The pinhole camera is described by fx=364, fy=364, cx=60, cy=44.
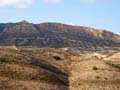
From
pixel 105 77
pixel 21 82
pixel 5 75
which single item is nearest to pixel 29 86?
pixel 21 82

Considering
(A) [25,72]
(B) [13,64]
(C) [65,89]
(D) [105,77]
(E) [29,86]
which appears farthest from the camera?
(D) [105,77]

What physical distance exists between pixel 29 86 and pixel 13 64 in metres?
8.29

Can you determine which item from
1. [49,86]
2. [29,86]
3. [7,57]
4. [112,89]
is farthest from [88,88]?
[7,57]

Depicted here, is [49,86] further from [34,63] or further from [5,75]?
[34,63]

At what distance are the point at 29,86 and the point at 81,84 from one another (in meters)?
9.81

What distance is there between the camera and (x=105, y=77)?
4728 centimetres

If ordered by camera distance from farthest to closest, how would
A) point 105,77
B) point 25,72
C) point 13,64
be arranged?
point 105,77, point 13,64, point 25,72

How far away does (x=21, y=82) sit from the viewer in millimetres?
35719

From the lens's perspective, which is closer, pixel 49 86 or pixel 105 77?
pixel 49 86

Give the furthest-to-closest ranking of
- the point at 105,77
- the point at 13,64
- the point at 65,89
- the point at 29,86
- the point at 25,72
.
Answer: the point at 105,77
the point at 13,64
the point at 25,72
the point at 65,89
the point at 29,86

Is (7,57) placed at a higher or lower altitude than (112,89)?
higher

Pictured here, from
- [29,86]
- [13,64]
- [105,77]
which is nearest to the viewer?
[29,86]

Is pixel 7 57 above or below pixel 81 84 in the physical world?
above

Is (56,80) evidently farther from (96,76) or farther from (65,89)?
(96,76)
